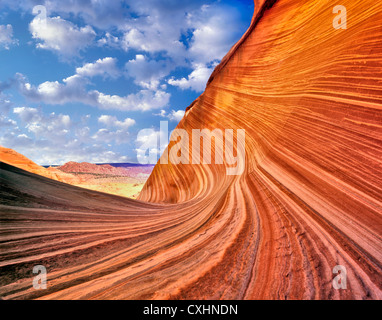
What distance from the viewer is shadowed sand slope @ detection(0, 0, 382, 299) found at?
1.03m

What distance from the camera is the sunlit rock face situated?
105 centimetres

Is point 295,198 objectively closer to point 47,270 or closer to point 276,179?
point 276,179

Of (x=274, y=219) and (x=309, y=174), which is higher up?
(x=309, y=174)

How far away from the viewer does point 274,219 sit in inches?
65.9

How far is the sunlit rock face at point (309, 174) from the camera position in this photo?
41.3 inches

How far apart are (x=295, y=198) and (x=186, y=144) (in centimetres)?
556

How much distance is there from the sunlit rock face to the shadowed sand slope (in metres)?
0.01

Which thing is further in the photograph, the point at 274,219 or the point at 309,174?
the point at 309,174

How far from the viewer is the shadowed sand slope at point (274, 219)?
40.5 inches

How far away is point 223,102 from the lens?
18.5 ft

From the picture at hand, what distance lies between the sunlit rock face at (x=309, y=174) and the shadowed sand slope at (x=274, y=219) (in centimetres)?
1

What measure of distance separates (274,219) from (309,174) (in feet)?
2.33
